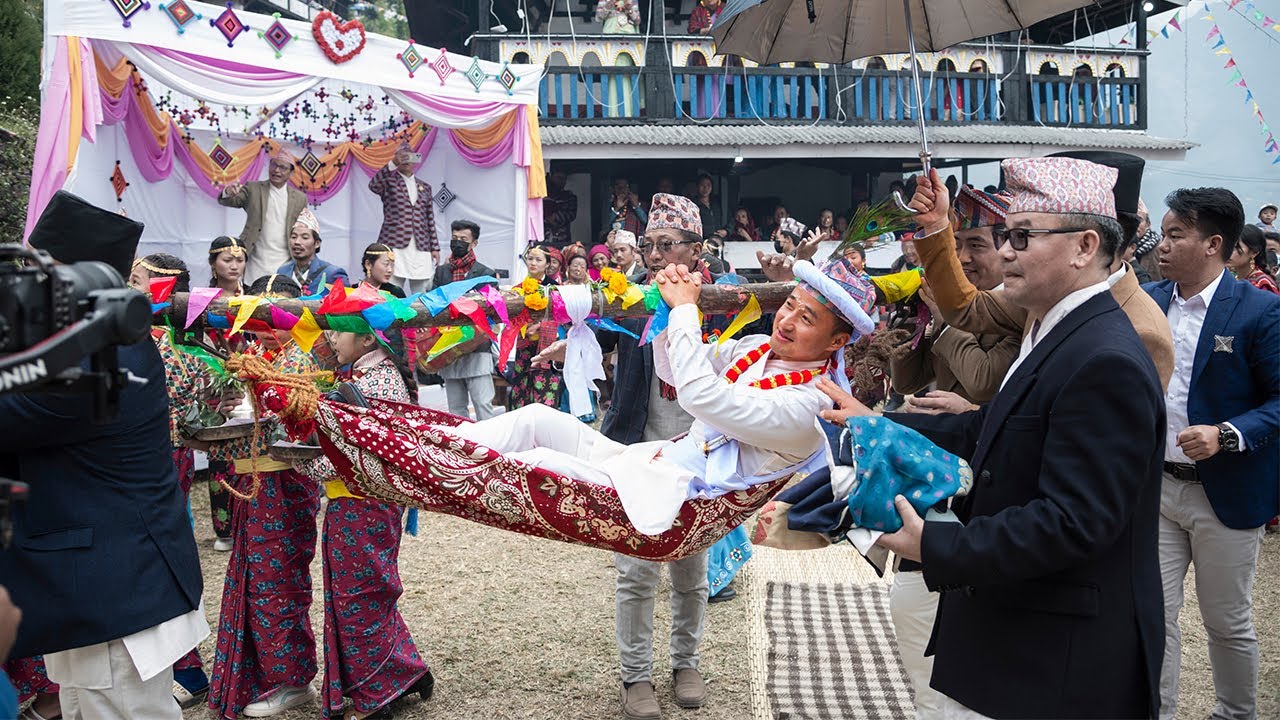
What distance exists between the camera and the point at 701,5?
14.8 meters

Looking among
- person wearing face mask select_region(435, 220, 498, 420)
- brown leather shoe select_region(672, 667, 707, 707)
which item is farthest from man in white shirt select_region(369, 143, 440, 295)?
brown leather shoe select_region(672, 667, 707, 707)

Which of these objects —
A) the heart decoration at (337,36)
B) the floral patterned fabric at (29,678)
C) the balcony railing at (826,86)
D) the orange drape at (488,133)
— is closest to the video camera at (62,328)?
the floral patterned fabric at (29,678)

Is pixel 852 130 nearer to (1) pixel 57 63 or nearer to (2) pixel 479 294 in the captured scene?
(1) pixel 57 63

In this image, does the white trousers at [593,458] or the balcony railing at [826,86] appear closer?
the white trousers at [593,458]

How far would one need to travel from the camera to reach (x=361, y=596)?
3.72 meters

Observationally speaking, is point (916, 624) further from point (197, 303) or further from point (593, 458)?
point (197, 303)

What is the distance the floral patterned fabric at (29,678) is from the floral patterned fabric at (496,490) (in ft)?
5.31

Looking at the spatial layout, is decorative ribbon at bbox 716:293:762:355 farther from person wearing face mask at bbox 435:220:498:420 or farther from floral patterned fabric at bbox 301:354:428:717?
person wearing face mask at bbox 435:220:498:420

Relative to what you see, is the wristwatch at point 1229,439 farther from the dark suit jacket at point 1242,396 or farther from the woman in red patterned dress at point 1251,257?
the woman in red patterned dress at point 1251,257

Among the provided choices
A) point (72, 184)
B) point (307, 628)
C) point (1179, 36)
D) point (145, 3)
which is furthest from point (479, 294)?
point (1179, 36)

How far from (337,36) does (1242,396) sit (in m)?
7.11

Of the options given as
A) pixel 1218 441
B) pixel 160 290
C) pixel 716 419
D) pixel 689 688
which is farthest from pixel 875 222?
pixel 160 290

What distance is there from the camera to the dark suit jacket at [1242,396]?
→ 3379 millimetres

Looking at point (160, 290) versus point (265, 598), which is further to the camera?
point (265, 598)
